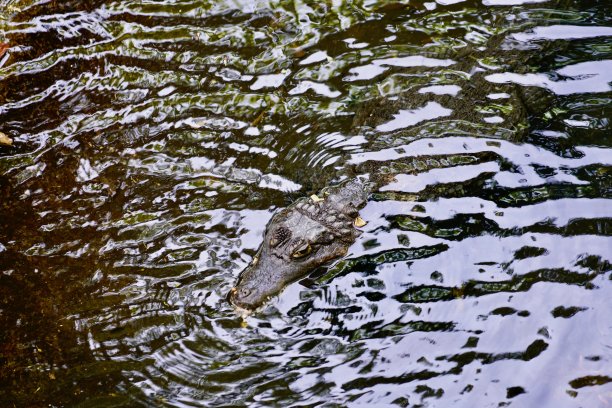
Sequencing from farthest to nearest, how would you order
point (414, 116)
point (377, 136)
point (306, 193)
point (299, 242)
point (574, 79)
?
point (574, 79), point (414, 116), point (377, 136), point (306, 193), point (299, 242)

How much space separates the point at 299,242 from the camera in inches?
175

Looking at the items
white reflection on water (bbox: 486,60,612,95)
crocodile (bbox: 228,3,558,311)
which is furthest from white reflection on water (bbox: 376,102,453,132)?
white reflection on water (bbox: 486,60,612,95)

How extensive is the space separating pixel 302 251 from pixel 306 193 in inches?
30.3

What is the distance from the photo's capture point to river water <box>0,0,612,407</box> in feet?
12.5

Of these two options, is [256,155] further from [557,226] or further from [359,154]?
[557,226]

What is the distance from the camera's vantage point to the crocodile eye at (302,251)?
4.41m

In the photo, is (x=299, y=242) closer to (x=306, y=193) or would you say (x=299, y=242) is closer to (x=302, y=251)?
(x=302, y=251)

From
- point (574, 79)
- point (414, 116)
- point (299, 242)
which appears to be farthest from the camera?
point (574, 79)

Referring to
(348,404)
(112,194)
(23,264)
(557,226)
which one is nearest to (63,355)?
(23,264)

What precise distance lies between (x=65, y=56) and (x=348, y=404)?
468 cm

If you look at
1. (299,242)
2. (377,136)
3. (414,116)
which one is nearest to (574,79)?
(414,116)

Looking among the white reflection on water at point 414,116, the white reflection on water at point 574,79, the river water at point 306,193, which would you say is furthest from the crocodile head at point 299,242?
the white reflection on water at point 574,79

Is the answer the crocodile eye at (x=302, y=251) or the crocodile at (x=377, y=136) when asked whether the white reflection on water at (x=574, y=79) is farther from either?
the crocodile eye at (x=302, y=251)

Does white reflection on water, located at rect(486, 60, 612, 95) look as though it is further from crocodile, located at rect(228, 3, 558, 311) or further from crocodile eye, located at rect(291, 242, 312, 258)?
crocodile eye, located at rect(291, 242, 312, 258)
